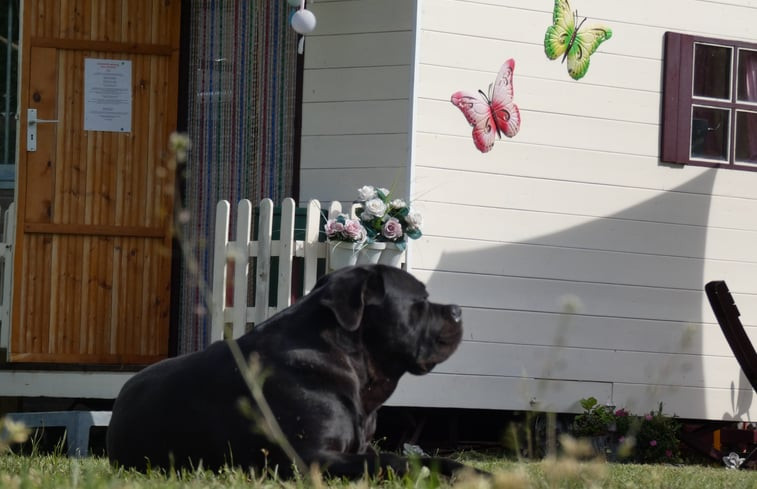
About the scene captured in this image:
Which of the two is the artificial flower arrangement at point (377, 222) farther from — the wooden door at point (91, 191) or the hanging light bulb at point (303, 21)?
the wooden door at point (91, 191)

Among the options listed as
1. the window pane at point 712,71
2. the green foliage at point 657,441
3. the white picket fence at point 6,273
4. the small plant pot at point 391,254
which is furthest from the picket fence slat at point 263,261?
the window pane at point 712,71

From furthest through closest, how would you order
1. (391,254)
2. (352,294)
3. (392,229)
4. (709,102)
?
(709,102) → (391,254) → (392,229) → (352,294)

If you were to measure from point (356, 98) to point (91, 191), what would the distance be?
1.69 metres

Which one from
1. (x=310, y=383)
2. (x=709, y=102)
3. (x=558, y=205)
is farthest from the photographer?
(x=709, y=102)

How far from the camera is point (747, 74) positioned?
740 centimetres

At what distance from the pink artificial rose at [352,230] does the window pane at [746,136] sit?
2.87 meters

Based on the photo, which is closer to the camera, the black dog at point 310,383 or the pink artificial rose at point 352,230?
the black dog at point 310,383

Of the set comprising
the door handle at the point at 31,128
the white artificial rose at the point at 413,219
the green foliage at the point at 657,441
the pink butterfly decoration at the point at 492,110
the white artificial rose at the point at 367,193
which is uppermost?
the pink butterfly decoration at the point at 492,110

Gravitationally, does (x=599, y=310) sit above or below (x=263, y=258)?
below

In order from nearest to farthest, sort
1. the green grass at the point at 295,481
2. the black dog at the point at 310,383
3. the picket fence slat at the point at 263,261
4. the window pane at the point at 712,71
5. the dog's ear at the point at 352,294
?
1. the green grass at the point at 295,481
2. the black dog at the point at 310,383
3. the dog's ear at the point at 352,294
4. the picket fence slat at the point at 263,261
5. the window pane at the point at 712,71

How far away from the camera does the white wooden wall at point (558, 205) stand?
660 cm

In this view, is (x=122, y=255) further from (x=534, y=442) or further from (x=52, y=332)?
(x=534, y=442)

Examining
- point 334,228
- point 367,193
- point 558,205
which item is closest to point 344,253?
point 334,228

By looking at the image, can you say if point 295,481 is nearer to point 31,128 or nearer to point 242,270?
point 242,270
